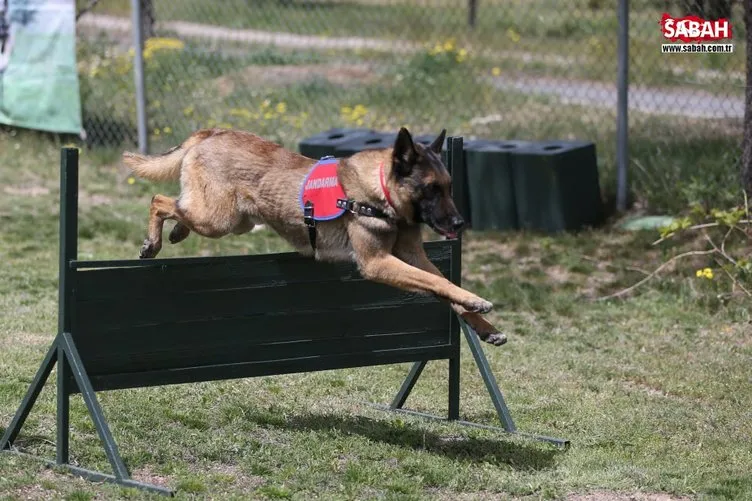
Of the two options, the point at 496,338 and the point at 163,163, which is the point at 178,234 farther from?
the point at 496,338

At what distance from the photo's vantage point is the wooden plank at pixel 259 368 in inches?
187

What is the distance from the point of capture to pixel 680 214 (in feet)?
30.8

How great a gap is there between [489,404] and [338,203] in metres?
1.79

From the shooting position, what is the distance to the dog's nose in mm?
4883

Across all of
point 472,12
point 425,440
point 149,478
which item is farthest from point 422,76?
point 149,478

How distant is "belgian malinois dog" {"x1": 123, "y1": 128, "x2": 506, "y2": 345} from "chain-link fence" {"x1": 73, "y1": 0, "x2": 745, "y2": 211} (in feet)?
16.8

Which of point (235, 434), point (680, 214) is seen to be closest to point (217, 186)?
point (235, 434)

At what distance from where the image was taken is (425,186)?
16.1ft

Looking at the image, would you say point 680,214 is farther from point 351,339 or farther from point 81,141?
point 81,141

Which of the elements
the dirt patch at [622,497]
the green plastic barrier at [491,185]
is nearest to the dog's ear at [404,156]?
the dirt patch at [622,497]

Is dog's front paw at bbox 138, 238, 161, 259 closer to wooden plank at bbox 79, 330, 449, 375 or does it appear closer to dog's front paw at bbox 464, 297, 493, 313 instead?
wooden plank at bbox 79, 330, 449, 375

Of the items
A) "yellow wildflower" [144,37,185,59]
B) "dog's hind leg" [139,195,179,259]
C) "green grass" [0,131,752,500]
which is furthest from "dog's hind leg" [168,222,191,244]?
"yellow wildflower" [144,37,185,59]

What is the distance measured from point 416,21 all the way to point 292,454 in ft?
31.1

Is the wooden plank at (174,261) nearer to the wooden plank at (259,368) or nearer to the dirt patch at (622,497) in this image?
the wooden plank at (259,368)
